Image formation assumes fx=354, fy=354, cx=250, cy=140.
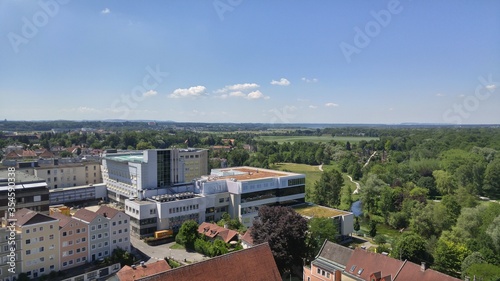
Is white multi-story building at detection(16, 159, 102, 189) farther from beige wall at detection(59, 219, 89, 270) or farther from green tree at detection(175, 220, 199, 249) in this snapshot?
green tree at detection(175, 220, 199, 249)

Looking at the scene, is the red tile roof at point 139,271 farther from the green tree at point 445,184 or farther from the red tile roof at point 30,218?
the green tree at point 445,184

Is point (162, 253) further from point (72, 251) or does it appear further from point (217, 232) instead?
point (72, 251)

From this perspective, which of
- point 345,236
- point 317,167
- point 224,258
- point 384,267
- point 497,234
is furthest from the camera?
point 317,167

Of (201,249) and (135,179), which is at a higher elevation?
(135,179)

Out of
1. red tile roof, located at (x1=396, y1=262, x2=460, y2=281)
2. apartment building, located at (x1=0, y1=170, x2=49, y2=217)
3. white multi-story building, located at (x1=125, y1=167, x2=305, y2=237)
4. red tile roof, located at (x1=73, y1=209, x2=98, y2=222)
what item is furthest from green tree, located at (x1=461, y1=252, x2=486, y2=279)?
apartment building, located at (x1=0, y1=170, x2=49, y2=217)

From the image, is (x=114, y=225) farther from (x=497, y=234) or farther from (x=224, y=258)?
(x=497, y=234)

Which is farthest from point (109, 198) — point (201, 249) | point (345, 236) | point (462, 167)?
point (462, 167)
